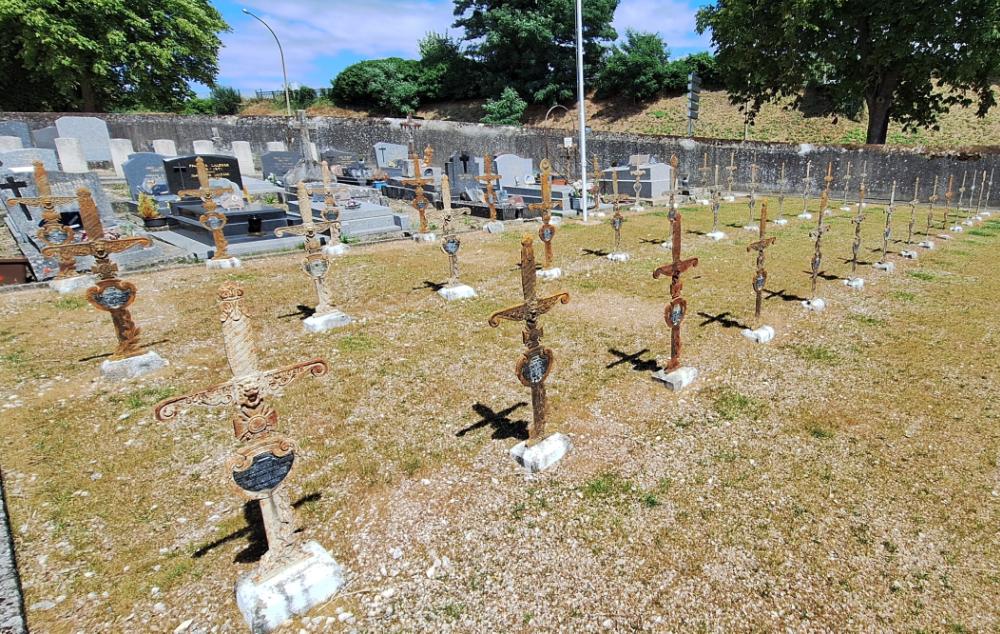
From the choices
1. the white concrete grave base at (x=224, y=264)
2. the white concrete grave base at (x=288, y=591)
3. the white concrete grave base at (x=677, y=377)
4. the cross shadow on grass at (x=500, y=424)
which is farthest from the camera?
the white concrete grave base at (x=224, y=264)

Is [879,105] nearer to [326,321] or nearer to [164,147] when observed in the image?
[326,321]

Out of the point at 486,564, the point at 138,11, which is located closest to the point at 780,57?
the point at 486,564

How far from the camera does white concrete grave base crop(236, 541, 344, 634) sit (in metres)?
3.21

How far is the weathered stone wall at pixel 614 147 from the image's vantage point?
2027cm

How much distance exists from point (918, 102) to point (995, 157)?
673 centimetres

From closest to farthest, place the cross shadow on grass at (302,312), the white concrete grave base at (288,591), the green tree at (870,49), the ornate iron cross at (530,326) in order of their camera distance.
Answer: the white concrete grave base at (288,591) < the ornate iron cross at (530,326) < the cross shadow on grass at (302,312) < the green tree at (870,49)

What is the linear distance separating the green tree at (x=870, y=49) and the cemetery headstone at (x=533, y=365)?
22.5 metres

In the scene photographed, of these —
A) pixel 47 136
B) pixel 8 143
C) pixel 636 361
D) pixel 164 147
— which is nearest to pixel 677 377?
pixel 636 361

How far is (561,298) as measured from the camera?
4914 mm

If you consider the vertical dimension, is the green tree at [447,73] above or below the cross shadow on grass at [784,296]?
above

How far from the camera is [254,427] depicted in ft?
10.9

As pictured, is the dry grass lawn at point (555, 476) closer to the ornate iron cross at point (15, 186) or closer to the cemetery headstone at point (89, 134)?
the ornate iron cross at point (15, 186)

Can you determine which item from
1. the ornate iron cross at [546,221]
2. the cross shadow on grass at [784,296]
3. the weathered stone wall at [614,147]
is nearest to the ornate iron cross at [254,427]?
the ornate iron cross at [546,221]

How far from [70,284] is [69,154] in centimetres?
1741
